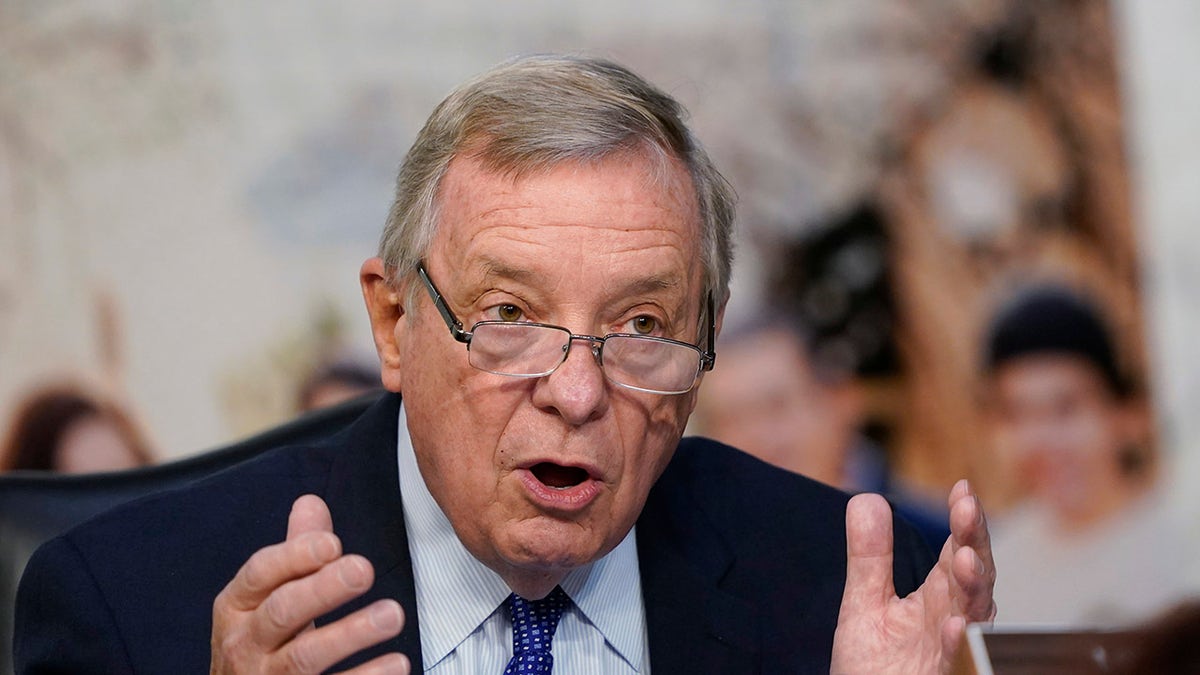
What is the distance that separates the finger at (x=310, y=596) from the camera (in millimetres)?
1319

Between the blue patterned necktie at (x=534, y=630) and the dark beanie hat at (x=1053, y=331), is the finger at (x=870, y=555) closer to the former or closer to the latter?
the blue patterned necktie at (x=534, y=630)

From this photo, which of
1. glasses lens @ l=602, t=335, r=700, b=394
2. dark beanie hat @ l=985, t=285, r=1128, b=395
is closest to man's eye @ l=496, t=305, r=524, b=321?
glasses lens @ l=602, t=335, r=700, b=394

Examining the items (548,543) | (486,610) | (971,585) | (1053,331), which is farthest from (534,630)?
(1053,331)

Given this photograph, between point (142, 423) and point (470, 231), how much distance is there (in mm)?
2095

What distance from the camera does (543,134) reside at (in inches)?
67.9

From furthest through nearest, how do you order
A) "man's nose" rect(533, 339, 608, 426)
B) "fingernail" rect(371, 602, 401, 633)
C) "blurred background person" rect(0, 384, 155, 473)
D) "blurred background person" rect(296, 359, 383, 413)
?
"blurred background person" rect(296, 359, 383, 413) → "blurred background person" rect(0, 384, 155, 473) → "man's nose" rect(533, 339, 608, 426) → "fingernail" rect(371, 602, 401, 633)

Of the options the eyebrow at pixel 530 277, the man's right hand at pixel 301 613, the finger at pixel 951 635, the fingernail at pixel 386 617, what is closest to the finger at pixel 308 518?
the man's right hand at pixel 301 613

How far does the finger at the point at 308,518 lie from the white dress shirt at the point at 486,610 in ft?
1.22

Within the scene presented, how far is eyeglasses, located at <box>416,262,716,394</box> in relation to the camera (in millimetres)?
1680

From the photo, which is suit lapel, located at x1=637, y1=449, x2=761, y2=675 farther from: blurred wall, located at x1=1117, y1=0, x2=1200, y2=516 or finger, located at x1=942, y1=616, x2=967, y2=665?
blurred wall, located at x1=1117, y1=0, x2=1200, y2=516

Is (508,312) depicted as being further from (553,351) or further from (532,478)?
(532,478)

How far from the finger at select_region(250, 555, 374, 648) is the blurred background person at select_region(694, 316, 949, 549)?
251cm

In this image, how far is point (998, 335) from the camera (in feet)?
12.9

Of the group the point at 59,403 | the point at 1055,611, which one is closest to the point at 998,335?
the point at 1055,611
